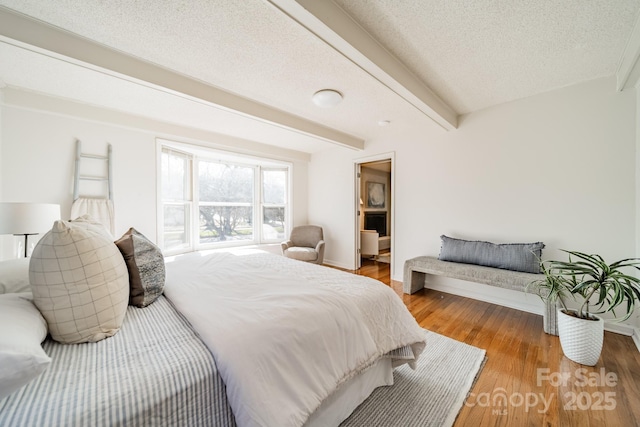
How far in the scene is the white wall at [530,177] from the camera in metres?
2.23

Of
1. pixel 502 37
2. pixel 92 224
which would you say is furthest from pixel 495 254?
pixel 92 224

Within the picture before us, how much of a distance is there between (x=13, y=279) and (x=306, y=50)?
7.22 ft

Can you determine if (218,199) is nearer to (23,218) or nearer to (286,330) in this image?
(23,218)

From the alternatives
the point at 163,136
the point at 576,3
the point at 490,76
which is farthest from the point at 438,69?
the point at 163,136

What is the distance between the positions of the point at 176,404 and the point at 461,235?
3382 mm

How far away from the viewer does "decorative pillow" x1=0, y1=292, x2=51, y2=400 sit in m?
0.59

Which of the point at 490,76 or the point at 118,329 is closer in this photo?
the point at 118,329

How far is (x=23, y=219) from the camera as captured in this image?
1636 millimetres

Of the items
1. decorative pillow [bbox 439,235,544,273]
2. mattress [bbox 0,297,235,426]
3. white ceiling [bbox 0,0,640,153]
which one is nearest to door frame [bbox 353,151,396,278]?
decorative pillow [bbox 439,235,544,273]

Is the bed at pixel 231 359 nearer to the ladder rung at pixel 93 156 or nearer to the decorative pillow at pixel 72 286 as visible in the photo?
the decorative pillow at pixel 72 286

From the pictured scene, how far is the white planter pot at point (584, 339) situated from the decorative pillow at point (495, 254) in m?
0.79

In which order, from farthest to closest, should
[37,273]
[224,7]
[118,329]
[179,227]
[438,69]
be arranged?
[179,227] < [438,69] < [224,7] < [118,329] < [37,273]

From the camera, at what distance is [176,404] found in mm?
756

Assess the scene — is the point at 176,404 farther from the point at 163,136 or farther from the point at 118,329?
the point at 163,136
